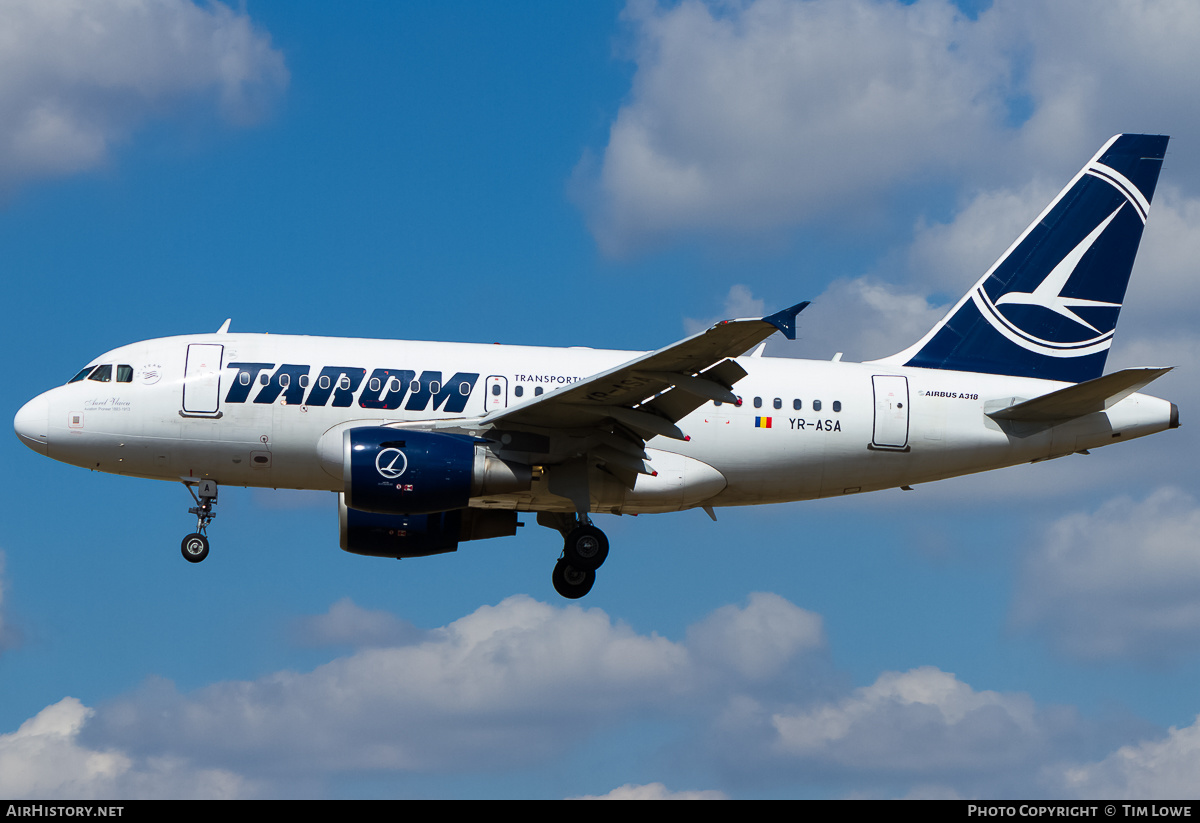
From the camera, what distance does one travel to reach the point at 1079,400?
91.7ft

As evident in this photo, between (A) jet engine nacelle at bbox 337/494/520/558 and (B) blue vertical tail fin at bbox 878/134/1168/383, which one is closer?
(A) jet engine nacelle at bbox 337/494/520/558

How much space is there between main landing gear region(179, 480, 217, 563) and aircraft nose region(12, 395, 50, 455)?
3003 mm

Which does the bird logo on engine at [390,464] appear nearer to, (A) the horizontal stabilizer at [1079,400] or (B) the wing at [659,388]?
(B) the wing at [659,388]

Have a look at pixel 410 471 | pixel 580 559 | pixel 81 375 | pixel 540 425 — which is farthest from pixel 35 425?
pixel 580 559

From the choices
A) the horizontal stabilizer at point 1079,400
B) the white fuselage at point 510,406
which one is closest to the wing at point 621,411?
the white fuselage at point 510,406

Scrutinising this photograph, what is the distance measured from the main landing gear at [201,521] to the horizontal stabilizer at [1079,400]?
16.5 meters

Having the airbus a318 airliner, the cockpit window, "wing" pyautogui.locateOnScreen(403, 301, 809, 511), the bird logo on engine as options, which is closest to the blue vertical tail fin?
the airbus a318 airliner

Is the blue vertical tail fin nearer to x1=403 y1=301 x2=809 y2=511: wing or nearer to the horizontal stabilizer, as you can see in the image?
the horizontal stabilizer

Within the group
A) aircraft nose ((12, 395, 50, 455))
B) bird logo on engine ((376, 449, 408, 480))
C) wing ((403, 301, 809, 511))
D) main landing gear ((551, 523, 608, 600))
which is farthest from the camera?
main landing gear ((551, 523, 608, 600))

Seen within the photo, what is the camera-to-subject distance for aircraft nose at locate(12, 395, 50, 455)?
90.0 feet

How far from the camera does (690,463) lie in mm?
28000

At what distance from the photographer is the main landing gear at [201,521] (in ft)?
90.8
